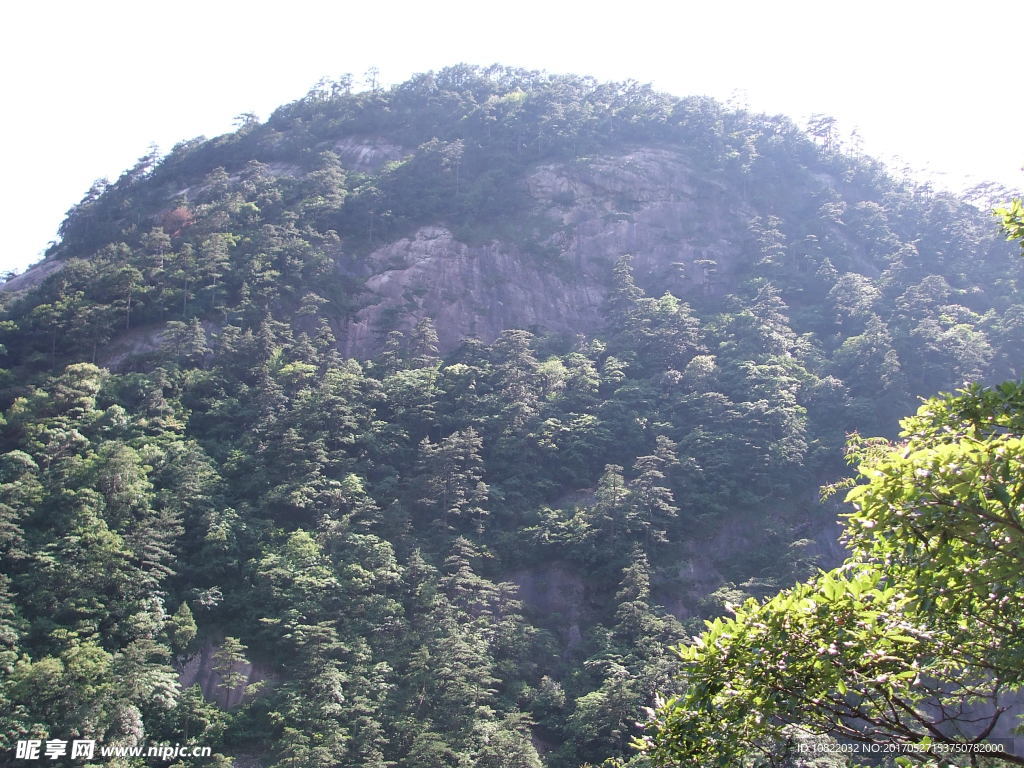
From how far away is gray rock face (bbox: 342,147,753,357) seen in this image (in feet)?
151

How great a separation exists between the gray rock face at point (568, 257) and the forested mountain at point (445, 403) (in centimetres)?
22

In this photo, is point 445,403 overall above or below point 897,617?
above

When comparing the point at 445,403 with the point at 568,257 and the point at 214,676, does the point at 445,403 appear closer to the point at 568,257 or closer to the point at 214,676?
the point at 214,676


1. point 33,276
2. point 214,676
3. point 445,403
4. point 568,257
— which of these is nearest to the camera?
point 214,676

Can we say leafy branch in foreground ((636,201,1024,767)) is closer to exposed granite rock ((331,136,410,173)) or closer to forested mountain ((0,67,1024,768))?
forested mountain ((0,67,1024,768))

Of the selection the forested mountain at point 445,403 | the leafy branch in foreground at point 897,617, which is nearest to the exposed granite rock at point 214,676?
the forested mountain at point 445,403

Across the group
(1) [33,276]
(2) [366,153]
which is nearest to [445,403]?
(2) [366,153]

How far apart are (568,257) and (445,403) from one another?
57.4 feet

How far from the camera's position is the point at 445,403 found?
120 ft

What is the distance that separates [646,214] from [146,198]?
34.5 metres

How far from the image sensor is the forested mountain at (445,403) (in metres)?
23.0

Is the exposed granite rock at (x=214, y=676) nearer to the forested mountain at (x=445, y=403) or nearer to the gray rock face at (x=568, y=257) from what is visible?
the forested mountain at (x=445, y=403)

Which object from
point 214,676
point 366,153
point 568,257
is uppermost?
point 366,153

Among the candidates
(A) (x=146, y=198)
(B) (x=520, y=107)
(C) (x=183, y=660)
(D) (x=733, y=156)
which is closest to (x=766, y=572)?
(C) (x=183, y=660)
